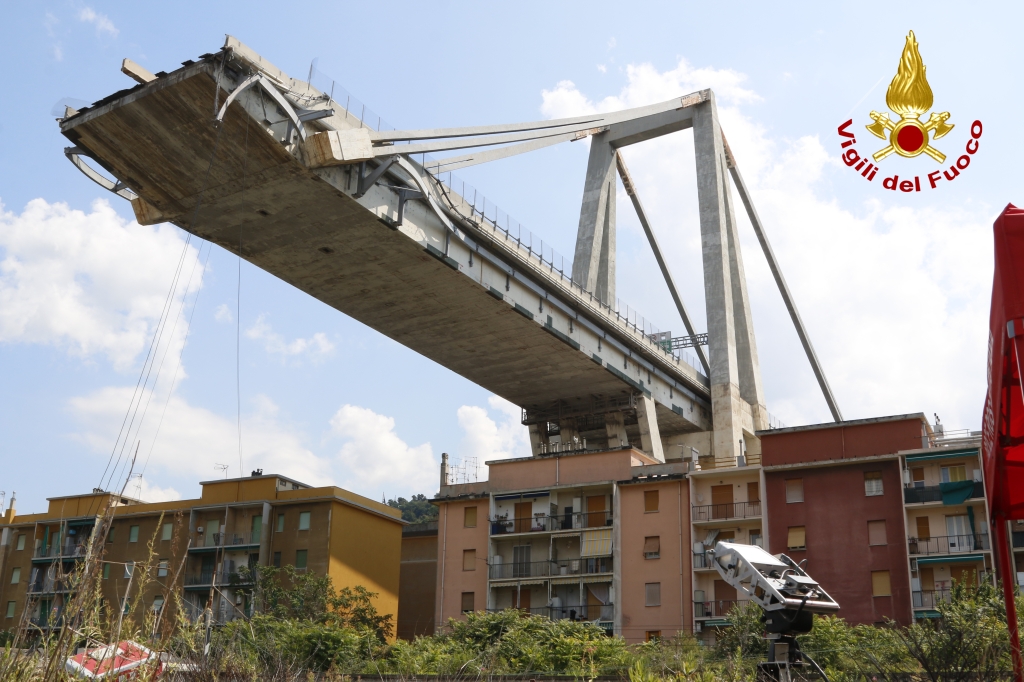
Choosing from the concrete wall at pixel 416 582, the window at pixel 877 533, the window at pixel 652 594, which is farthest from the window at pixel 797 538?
the concrete wall at pixel 416 582

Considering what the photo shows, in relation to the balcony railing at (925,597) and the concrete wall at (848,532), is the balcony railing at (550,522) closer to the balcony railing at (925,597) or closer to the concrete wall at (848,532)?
the concrete wall at (848,532)

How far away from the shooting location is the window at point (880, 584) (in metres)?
33.7

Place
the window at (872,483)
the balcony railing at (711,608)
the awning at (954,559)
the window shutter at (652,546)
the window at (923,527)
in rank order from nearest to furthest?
the awning at (954,559) → the window at (923,527) → the window at (872,483) → the balcony railing at (711,608) → the window shutter at (652,546)

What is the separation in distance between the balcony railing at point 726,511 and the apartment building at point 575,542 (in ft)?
1.92

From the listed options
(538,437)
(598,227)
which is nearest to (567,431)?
(538,437)

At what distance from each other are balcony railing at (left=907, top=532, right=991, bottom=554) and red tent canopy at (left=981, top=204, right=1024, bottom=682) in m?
23.5

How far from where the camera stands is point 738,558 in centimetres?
894

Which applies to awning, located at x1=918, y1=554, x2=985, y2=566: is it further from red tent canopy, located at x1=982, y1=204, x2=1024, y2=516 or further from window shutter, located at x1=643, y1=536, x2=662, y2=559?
red tent canopy, located at x1=982, y1=204, x2=1024, y2=516

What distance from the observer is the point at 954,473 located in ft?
114

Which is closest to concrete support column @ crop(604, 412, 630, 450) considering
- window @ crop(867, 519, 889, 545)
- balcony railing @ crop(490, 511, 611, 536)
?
balcony railing @ crop(490, 511, 611, 536)

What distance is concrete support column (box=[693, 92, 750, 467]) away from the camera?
48.8 m

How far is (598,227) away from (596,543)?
19195 mm

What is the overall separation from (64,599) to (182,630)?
2010mm

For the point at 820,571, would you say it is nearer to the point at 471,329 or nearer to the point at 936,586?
the point at 936,586
